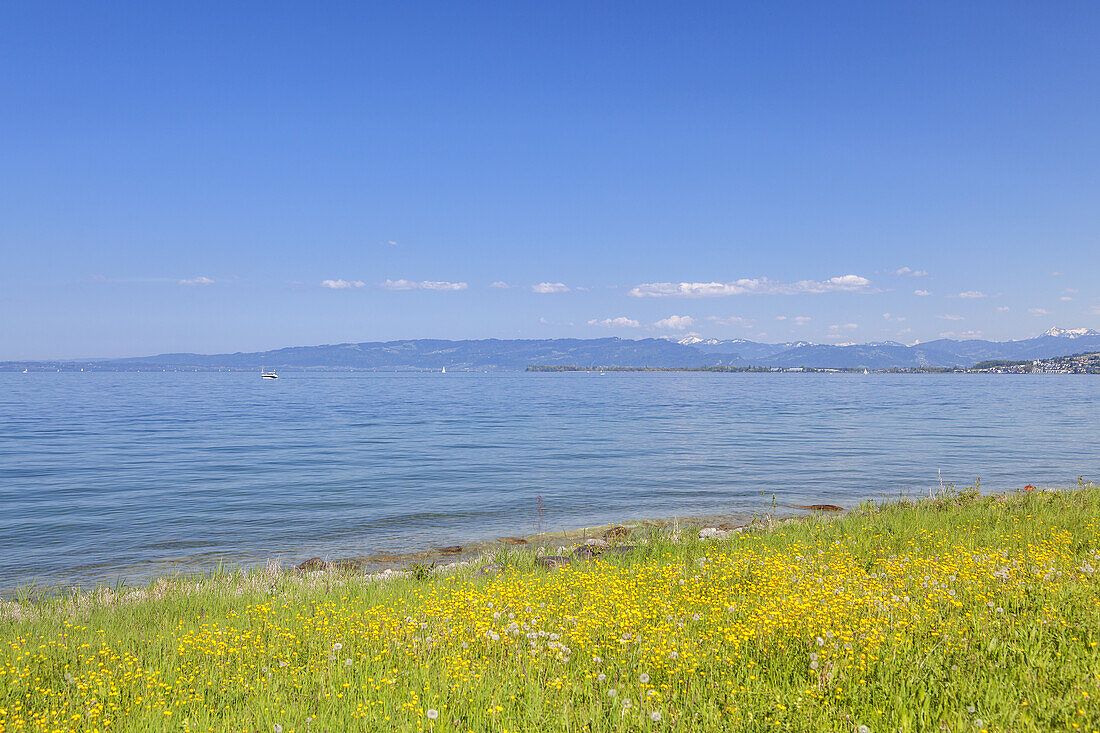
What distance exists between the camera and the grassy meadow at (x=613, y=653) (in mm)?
5496

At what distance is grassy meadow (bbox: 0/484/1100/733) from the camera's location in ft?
18.0

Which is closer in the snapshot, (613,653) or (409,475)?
(613,653)

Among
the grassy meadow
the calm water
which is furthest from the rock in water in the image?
the grassy meadow

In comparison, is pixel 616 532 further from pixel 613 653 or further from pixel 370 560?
pixel 613 653

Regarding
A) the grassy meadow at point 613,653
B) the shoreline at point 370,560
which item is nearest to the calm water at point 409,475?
the shoreline at point 370,560

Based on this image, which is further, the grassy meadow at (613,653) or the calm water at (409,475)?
the calm water at (409,475)

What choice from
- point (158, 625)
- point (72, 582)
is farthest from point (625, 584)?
point (72, 582)

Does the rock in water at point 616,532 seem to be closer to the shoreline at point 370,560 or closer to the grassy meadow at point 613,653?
the shoreline at point 370,560

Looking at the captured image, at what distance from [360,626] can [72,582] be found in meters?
12.2

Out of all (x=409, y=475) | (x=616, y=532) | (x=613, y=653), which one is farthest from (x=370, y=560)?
(x=409, y=475)

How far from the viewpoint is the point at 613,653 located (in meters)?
7.16

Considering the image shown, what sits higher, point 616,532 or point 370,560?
point 616,532

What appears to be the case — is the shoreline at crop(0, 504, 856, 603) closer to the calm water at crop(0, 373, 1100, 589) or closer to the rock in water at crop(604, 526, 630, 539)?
the rock in water at crop(604, 526, 630, 539)

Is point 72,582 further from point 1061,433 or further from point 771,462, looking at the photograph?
point 1061,433
